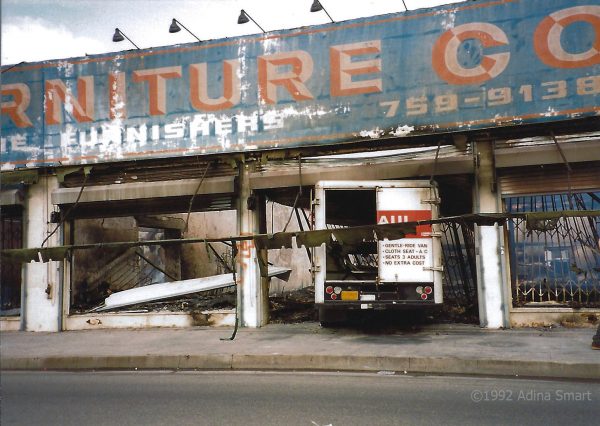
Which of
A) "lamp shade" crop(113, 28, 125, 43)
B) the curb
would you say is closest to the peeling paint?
the curb

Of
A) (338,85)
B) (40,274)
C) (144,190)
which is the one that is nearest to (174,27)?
(144,190)

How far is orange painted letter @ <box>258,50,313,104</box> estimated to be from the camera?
14.5 metres

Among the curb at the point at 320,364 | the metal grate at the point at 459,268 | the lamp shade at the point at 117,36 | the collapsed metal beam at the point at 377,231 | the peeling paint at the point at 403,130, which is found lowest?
Answer: the curb at the point at 320,364

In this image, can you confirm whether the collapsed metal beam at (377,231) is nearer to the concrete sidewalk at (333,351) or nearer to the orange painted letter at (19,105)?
the concrete sidewalk at (333,351)

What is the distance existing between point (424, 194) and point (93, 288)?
35.2 feet

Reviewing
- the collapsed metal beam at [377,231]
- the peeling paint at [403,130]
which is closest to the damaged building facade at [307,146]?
the peeling paint at [403,130]

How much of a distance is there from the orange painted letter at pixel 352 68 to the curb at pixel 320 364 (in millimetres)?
7013

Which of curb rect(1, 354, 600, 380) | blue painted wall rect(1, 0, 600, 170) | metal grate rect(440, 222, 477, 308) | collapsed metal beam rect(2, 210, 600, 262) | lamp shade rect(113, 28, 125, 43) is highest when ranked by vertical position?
lamp shade rect(113, 28, 125, 43)

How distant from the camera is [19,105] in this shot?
54.4 feet

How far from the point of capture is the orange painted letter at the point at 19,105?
1656cm

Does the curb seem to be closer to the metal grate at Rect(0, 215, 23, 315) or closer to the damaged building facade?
the damaged building facade

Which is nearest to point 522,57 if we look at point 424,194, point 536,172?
point 536,172

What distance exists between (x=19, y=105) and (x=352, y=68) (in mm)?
9458

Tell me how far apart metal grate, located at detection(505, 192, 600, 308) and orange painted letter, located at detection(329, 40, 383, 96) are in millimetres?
4255
